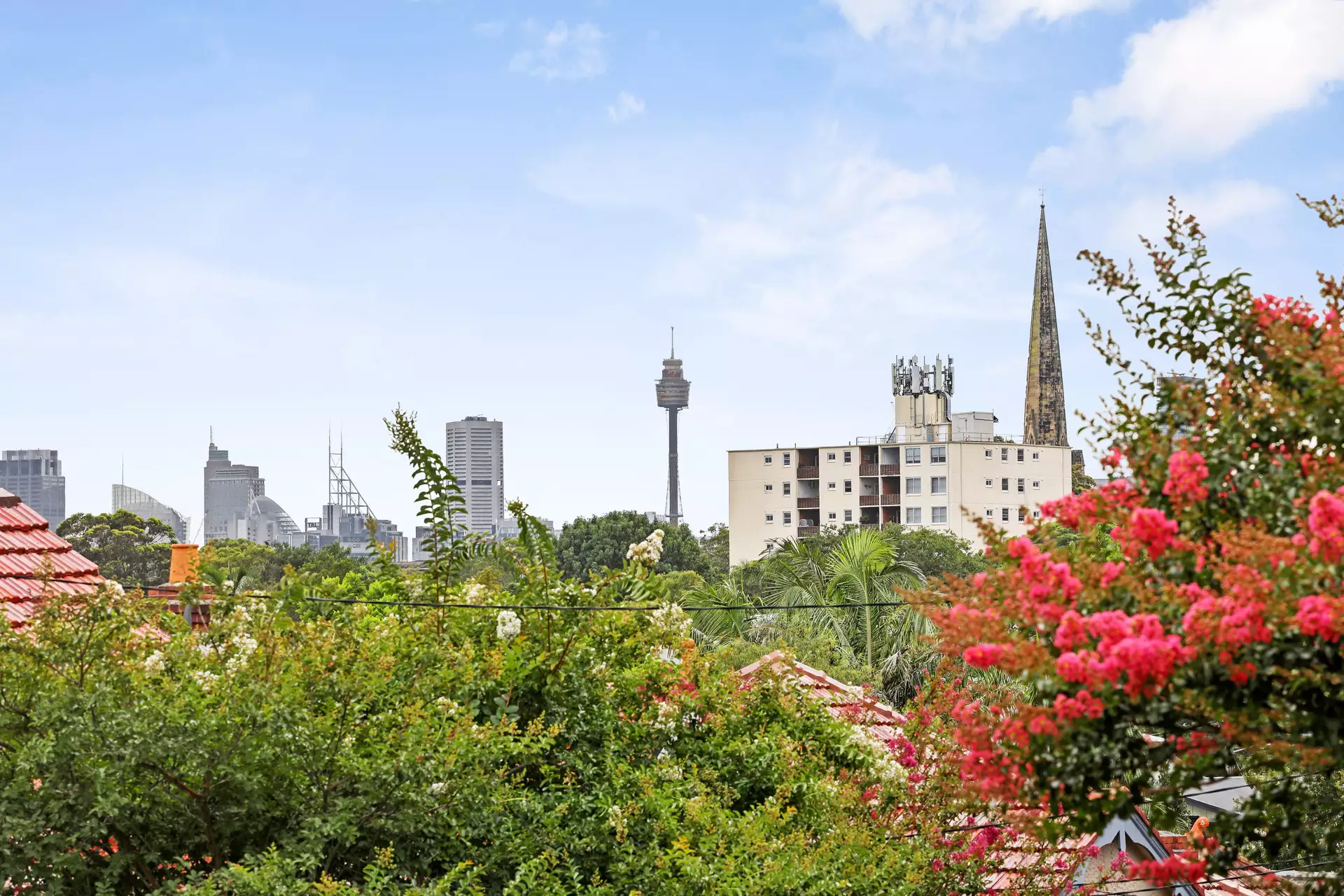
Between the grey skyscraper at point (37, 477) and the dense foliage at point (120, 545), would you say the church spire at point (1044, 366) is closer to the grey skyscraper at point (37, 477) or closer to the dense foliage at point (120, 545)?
the dense foliage at point (120, 545)

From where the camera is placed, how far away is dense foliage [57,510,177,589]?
62062mm

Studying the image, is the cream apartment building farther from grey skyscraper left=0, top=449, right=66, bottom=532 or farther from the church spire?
grey skyscraper left=0, top=449, right=66, bottom=532

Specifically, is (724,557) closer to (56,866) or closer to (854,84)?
(854,84)

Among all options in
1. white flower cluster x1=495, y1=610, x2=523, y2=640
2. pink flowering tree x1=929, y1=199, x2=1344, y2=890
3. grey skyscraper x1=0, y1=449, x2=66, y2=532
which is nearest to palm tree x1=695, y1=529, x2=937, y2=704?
white flower cluster x1=495, y1=610, x2=523, y2=640

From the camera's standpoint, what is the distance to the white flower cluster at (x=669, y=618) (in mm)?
7543

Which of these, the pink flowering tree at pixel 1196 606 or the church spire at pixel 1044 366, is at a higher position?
the church spire at pixel 1044 366

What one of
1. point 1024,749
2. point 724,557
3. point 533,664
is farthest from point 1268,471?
point 724,557

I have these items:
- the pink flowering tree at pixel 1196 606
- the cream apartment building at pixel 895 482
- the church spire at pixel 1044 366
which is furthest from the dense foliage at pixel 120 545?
the church spire at pixel 1044 366

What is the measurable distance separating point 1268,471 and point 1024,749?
1048 millimetres

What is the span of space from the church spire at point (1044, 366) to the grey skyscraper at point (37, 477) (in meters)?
127


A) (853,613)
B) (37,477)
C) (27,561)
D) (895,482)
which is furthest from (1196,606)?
(37,477)

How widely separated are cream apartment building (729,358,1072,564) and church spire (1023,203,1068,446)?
31.5 metres

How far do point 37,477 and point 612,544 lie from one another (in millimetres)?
125860

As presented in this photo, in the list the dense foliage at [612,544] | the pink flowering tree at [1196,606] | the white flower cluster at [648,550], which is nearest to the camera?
the pink flowering tree at [1196,606]
